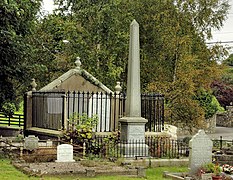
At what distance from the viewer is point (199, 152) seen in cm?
1631

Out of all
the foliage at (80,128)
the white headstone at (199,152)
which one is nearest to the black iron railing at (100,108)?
the foliage at (80,128)

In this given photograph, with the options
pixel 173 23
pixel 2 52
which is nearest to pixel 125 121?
pixel 2 52

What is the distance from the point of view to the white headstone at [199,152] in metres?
16.1

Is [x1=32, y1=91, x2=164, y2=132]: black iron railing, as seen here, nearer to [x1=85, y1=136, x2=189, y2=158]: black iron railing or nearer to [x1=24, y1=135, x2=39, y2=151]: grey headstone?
[x1=85, y1=136, x2=189, y2=158]: black iron railing

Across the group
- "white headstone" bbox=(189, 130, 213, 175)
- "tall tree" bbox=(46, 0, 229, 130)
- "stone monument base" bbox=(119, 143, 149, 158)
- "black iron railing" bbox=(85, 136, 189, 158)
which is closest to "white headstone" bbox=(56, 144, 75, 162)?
"black iron railing" bbox=(85, 136, 189, 158)

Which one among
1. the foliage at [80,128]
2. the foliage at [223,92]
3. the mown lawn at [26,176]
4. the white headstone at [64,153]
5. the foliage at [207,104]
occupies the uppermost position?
the foliage at [223,92]

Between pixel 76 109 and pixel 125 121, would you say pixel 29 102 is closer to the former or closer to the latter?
pixel 76 109

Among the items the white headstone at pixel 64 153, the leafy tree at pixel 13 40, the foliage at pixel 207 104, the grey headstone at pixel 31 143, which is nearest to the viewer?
the white headstone at pixel 64 153

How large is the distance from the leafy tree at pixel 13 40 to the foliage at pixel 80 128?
2633 mm

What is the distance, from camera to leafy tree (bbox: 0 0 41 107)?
18375 millimetres

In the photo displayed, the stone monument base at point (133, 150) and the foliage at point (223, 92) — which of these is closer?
the stone monument base at point (133, 150)

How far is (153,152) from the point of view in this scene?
19.8m

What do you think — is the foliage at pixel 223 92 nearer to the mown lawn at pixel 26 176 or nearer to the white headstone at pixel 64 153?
the mown lawn at pixel 26 176

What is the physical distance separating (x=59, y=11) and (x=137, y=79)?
13.4 meters
